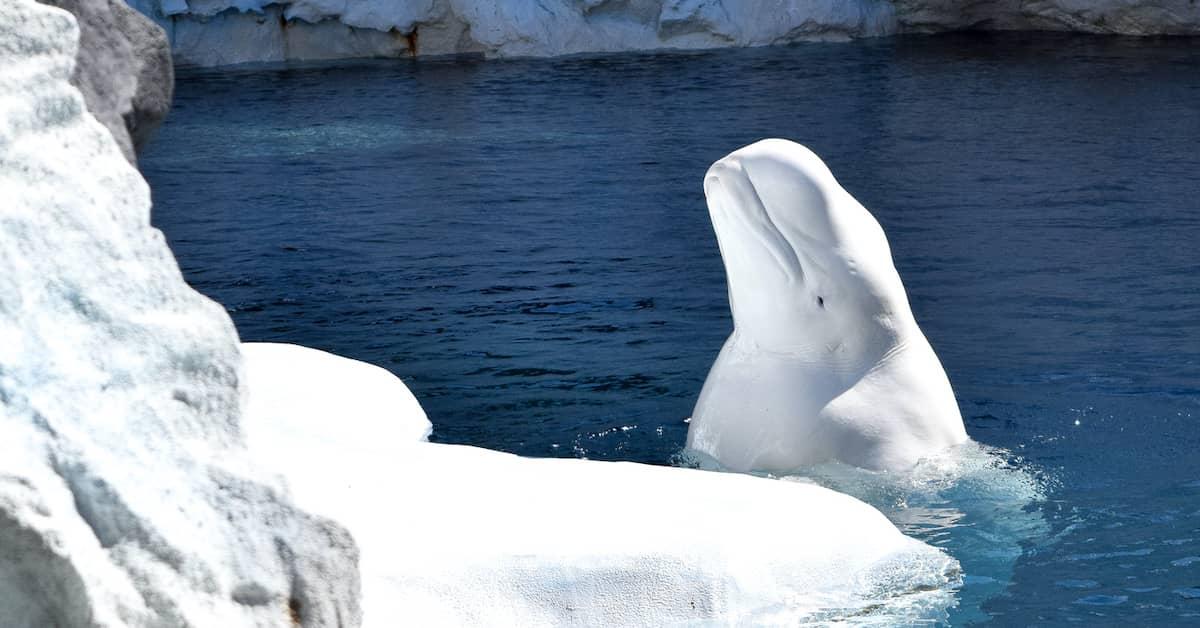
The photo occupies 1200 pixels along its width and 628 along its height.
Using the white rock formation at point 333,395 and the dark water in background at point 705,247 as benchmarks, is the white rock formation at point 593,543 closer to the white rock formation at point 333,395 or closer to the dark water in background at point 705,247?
the dark water in background at point 705,247

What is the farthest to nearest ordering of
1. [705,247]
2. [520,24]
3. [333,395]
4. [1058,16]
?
[1058,16]
[520,24]
[705,247]
[333,395]

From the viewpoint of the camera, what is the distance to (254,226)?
34.3 ft

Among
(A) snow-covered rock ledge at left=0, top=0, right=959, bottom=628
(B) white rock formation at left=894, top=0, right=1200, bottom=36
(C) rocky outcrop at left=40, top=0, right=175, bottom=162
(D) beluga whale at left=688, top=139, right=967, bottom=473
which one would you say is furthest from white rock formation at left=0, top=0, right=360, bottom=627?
(B) white rock formation at left=894, top=0, right=1200, bottom=36

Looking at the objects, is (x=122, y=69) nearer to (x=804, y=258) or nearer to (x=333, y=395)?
(x=333, y=395)

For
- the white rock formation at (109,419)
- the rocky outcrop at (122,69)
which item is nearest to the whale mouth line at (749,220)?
the rocky outcrop at (122,69)

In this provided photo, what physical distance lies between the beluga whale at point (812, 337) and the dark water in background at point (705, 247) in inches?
12.4

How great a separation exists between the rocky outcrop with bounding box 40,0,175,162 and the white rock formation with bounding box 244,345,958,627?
85 centimetres

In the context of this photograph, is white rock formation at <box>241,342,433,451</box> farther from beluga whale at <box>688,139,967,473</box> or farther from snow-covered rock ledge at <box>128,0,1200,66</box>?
snow-covered rock ledge at <box>128,0,1200,66</box>

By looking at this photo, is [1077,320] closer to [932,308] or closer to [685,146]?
[932,308]

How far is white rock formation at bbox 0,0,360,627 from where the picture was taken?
7.96ft

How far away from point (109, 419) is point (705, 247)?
699 centimetres

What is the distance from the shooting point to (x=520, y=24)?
20.0 meters

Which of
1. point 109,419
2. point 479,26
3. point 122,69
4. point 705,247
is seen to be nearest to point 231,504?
point 109,419

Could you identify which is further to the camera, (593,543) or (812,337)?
(812,337)
